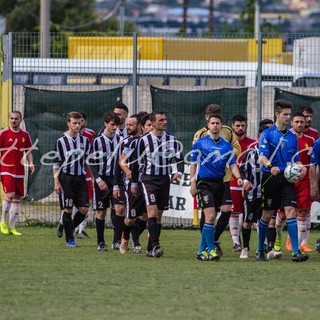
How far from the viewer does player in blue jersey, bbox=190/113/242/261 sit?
44.8 ft

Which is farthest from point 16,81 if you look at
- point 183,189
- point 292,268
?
point 292,268

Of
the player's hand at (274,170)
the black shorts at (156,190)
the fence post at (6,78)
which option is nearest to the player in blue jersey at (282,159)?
the player's hand at (274,170)

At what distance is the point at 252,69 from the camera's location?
69.9 ft

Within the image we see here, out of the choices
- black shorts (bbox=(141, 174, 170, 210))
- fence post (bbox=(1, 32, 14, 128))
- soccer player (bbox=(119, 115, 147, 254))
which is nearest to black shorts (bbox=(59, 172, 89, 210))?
soccer player (bbox=(119, 115, 147, 254))

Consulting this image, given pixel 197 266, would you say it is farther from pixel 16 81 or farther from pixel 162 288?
pixel 16 81

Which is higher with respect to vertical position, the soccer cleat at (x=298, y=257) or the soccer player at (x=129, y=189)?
the soccer player at (x=129, y=189)

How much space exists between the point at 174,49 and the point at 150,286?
14.9 m

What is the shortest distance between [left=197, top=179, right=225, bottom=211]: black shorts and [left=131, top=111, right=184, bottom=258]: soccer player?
598 mm

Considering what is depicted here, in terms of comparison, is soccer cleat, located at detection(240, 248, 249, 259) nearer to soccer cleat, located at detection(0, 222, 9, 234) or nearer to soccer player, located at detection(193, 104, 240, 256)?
soccer player, located at detection(193, 104, 240, 256)

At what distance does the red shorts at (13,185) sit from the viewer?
1791 centimetres

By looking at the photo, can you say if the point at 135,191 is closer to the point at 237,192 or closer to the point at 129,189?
the point at 129,189

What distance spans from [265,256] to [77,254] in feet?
8.55

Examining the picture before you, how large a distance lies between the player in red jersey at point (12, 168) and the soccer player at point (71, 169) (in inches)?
92.9

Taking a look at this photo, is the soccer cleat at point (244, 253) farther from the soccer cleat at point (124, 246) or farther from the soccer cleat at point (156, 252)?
the soccer cleat at point (124, 246)
